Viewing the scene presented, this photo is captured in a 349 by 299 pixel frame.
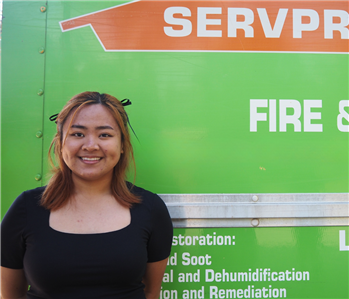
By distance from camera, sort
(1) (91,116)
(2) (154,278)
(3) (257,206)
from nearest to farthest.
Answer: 1. (1) (91,116)
2. (2) (154,278)
3. (3) (257,206)

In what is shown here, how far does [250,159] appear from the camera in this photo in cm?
145

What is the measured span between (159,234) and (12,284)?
659 millimetres

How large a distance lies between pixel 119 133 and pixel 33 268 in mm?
614

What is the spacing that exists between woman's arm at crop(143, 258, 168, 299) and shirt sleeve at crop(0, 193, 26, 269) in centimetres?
54

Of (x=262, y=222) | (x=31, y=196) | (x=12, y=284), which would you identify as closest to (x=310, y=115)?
(x=262, y=222)

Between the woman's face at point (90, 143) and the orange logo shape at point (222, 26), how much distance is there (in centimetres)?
48

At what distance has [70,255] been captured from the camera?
3.47 feet

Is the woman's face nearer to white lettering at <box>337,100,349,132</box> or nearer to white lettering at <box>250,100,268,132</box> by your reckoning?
white lettering at <box>250,100,268,132</box>

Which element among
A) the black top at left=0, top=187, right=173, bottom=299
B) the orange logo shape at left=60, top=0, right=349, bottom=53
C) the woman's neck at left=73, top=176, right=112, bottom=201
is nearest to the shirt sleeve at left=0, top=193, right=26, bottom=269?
the black top at left=0, top=187, right=173, bottom=299

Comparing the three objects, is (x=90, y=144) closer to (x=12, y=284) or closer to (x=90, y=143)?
(x=90, y=143)

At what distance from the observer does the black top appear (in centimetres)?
106

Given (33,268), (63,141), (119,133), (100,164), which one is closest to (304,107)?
(119,133)

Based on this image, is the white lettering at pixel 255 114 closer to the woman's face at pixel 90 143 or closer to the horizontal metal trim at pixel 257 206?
the horizontal metal trim at pixel 257 206

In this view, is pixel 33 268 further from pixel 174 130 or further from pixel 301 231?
pixel 301 231
